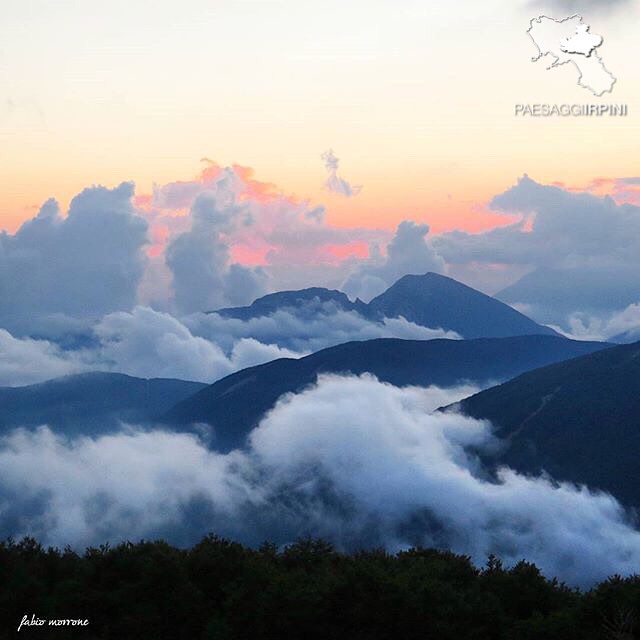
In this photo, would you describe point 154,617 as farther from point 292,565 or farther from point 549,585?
point 549,585

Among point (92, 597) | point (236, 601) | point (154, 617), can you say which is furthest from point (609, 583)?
point (92, 597)

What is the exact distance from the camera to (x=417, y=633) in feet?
150

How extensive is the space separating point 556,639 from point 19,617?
28.1 m

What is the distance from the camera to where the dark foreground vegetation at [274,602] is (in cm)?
4516

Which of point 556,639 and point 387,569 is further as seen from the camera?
point 387,569

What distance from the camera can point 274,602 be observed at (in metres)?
45.4

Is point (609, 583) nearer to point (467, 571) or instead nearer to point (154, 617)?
point (467, 571)

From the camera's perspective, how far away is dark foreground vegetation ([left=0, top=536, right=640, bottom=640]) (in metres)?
45.2

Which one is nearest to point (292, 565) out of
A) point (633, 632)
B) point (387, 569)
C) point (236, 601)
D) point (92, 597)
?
point (387, 569)

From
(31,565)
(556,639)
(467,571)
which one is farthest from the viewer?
(467,571)

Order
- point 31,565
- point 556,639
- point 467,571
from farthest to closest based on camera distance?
point 467,571, point 31,565, point 556,639

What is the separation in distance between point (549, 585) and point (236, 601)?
64.5 feet

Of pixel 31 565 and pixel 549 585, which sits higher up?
pixel 31 565

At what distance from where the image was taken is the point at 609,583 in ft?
155
